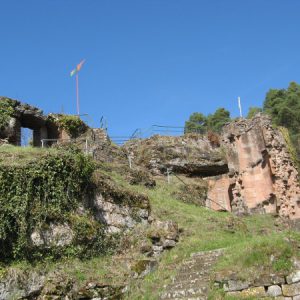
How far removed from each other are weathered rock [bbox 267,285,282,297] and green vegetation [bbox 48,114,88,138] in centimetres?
1595

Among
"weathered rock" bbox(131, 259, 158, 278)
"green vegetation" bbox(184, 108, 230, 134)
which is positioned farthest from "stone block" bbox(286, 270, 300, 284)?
"green vegetation" bbox(184, 108, 230, 134)

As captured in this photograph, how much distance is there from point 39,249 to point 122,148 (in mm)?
13087

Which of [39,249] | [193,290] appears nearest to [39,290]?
[39,249]

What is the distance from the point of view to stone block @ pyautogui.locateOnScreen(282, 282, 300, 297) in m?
10.8

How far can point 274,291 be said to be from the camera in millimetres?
11016

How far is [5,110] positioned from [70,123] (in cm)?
371

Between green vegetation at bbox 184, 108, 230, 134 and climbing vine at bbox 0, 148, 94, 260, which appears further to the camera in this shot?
green vegetation at bbox 184, 108, 230, 134

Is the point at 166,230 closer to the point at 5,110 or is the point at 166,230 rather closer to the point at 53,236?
the point at 53,236

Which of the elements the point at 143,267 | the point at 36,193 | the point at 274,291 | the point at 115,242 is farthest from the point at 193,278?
the point at 36,193

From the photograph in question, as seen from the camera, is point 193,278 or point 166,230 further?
point 166,230

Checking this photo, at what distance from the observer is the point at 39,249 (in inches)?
523

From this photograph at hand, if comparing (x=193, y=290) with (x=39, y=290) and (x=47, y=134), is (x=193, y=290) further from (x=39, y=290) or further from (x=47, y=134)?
(x=47, y=134)

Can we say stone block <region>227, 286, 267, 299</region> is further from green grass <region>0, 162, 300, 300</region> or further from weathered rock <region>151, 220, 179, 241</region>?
weathered rock <region>151, 220, 179, 241</region>

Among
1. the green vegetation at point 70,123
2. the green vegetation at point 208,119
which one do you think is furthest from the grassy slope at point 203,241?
the green vegetation at point 208,119
